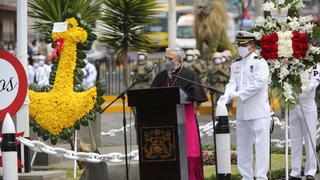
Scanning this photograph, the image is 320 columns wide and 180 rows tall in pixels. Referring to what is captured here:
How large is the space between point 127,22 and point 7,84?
5.27 metres

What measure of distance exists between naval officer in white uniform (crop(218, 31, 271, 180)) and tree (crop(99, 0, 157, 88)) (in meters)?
4.86

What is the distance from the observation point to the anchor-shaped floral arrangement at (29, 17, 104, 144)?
1513 centimetres

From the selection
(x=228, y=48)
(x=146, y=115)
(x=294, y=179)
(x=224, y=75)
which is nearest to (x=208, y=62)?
(x=224, y=75)

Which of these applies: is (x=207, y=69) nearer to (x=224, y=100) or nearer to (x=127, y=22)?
(x=127, y=22)

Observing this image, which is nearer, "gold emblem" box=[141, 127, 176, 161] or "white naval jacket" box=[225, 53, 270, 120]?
"gold emblem" box=[141, 127, 176, 161]

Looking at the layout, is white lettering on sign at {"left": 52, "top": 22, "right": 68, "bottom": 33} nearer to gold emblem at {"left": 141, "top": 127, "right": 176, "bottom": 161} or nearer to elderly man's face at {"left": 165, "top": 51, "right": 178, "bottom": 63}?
elderly man's face at {"left": 165, "top": 51, "right": 178, "bottom": 63}

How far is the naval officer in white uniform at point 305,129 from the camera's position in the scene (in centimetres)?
1415

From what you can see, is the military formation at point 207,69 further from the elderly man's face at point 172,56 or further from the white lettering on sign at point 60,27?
the elderly man's face at point 172,56

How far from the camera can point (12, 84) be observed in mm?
12883

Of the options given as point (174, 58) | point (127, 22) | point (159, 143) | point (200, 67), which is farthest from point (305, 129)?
point (200, 67)

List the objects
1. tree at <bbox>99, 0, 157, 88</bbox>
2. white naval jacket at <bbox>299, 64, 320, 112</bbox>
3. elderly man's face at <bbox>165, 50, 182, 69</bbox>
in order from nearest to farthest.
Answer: elderly man's face at <bbox>165, 50, 182, 69</bbox>
white naval jacket at <bbox>299, 64, 320, 112</bbox>
tree at <bbox>99, 0, 157, 88</bbox>

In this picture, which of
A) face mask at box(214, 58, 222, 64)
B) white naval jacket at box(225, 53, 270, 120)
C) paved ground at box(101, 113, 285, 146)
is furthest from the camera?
face mask at box(214, 58, 222, 64)

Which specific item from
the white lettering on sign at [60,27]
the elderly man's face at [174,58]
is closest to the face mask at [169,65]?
the elderly man's face at [174,58]

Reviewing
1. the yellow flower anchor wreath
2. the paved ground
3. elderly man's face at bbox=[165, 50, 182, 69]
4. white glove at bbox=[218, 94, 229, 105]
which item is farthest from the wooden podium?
the yellow flower anchor wreath
